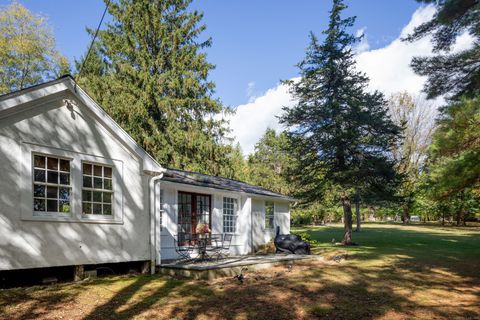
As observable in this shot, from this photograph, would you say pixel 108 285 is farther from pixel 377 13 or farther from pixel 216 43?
pixel 216 43

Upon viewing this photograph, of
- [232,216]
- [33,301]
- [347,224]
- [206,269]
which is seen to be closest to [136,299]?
[33,301]

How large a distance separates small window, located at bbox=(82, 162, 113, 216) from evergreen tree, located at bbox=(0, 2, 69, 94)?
22719 mm

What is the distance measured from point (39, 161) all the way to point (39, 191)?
2.33 ft

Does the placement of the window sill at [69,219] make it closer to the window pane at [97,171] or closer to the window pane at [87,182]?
the window pane at [87,182]

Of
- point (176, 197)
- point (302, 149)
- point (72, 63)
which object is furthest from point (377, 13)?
point (72, 63)

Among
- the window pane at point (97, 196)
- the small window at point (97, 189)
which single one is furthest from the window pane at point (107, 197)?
the window pane at point (97, 196)

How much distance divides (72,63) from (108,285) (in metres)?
28.2

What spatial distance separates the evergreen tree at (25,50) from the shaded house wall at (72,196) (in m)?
22.5

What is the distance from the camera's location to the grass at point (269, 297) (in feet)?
20.4

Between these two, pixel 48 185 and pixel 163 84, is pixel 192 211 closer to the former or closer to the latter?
pixel 48 185

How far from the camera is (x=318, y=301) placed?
7160mm

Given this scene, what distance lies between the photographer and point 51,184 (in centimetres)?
802

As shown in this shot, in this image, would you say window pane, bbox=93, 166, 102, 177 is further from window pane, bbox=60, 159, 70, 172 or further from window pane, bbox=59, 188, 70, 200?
window pane, bbox=59, 188, 70, 200

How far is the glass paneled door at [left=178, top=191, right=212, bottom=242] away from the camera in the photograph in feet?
41.0
